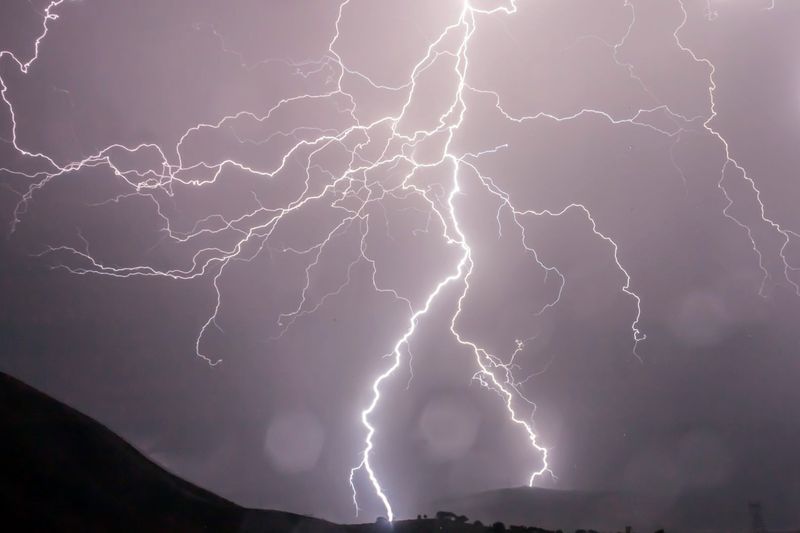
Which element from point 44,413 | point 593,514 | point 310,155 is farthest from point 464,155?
point 593,514

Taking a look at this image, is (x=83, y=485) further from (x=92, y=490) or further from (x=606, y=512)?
(x=606, y=512)

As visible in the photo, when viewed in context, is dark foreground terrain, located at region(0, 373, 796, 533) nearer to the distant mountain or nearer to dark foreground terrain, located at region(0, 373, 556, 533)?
dark foreground terrain, located at region(0, 373, 556, 533)

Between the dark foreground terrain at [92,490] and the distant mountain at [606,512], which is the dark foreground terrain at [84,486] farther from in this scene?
the distant mountain at [606,512]

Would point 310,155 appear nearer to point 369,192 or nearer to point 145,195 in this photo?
point 369,192

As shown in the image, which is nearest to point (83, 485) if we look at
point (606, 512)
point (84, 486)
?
point (84, 486)

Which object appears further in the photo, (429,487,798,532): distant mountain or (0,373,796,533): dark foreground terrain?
(429,487,798,532): distant mountain

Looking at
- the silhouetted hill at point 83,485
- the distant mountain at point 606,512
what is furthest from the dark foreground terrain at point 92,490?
the distant mountain at point 606,512

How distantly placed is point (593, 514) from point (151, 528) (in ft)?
58.6

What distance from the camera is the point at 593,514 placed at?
19.0 metres

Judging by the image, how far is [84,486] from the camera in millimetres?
4754

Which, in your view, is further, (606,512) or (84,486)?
(606,512)

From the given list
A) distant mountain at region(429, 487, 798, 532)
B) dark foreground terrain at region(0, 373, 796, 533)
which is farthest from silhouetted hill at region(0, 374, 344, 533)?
distant mountain at region(429, 487, 798, 532)

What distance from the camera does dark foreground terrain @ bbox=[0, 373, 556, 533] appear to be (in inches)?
167

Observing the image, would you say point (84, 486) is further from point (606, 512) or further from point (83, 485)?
point (606, 512)
